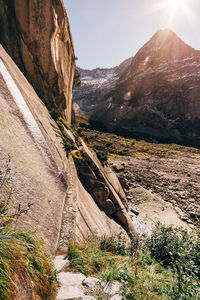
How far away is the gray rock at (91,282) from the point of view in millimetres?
3050

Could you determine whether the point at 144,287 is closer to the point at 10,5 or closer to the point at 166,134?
the point at 10,5

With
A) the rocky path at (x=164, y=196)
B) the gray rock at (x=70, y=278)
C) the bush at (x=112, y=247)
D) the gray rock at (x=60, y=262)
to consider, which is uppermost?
the gray rock at (x=70, y=278)

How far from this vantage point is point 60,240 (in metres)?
4.86

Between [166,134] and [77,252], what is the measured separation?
380 feet

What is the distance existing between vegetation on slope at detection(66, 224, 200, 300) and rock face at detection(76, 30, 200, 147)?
9286 cm

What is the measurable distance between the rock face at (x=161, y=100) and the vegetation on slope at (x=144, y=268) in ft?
305

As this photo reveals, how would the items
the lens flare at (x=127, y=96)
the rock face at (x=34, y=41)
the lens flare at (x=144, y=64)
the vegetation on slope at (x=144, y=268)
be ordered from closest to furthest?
the vegetation on slope at (x=144, y=268) → the rock face at (x=34, y=41) → the lens flare at (x=127, y=96) → the lens flare at (x=144, y=64)

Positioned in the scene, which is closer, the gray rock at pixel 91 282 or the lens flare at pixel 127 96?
the gray rock at pixel 91 282

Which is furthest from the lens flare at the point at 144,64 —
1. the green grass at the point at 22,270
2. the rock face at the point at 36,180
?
the green grass at the point at 22,270

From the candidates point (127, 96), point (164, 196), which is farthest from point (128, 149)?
point (127, 96)

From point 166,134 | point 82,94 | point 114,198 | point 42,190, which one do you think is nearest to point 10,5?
point 42,190

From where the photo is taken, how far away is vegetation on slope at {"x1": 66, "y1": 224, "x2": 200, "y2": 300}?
267cm

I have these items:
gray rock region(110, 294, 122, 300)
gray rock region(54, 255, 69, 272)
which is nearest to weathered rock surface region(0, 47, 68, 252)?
gray rock region(54, 255, 69, 272)

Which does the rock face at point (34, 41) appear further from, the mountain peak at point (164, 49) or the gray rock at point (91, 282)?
the mountain peak at point (164, 49)
